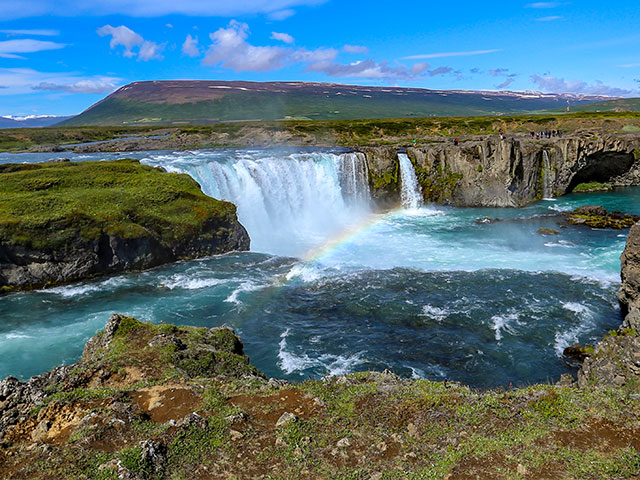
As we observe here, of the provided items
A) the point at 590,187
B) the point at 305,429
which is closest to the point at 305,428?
the point at 305,429

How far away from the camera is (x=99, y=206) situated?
115ft

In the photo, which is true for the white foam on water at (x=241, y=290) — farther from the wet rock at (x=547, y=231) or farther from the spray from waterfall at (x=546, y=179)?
the spray from waterfall at (x=546, y=179)

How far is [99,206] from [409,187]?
4101cm

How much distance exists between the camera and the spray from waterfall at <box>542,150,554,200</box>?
62.3 m

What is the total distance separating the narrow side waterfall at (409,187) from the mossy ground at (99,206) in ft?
96.0

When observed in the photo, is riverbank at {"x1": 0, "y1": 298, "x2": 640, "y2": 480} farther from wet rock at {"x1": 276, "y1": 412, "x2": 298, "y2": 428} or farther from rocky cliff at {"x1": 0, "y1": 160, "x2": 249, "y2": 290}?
rocky cliff at {"x1": 0, "y1": 160, "x2": 249, "y2": 290}

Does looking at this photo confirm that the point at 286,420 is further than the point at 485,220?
No

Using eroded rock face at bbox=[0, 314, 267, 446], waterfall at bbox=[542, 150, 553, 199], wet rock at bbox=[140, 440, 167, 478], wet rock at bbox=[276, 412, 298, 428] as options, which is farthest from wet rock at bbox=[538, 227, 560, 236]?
wet rock at bbox=[140, 440, 167, 478]

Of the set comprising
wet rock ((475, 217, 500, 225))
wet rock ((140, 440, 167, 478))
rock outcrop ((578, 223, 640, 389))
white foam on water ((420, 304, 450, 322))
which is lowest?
white foam on water ((420, 304, 450, 322))

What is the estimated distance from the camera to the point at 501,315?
25938mm

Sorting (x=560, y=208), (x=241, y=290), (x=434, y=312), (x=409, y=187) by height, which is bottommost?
(x=434, y=312)

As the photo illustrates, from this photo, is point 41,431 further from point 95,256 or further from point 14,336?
point 95,256

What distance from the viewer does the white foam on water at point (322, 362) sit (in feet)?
68.0

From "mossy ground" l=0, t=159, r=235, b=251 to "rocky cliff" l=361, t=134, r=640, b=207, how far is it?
28.3 meters
